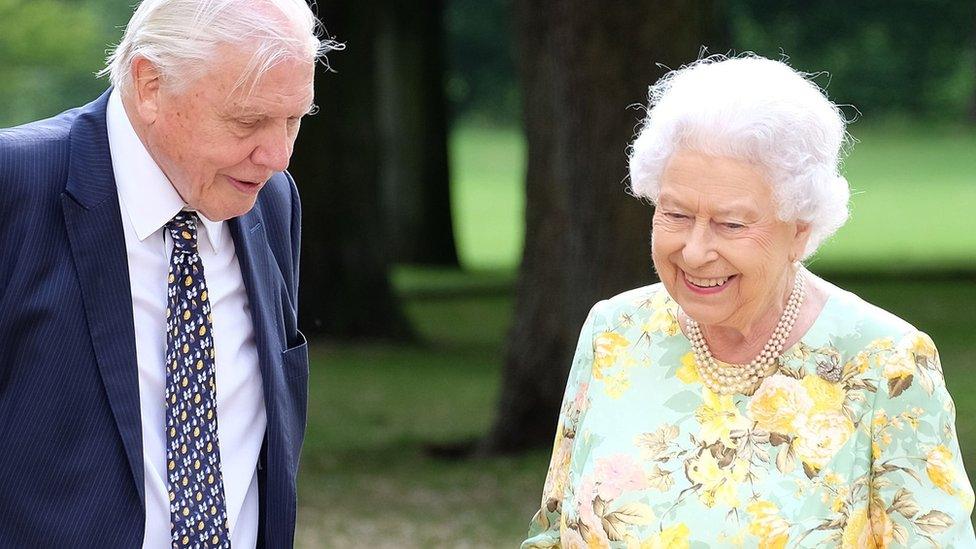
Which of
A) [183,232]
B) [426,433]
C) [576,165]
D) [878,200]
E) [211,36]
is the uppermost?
[211,36]

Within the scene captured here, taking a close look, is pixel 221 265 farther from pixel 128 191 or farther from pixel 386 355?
pixel 386 355

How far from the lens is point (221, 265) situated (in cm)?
310

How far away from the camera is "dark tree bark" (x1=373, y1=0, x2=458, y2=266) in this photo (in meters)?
19.6

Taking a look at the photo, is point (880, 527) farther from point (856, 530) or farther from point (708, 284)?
point (708, 284)

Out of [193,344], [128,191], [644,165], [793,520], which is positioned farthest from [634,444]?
[128,191]

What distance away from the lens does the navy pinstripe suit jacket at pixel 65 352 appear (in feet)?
9.05

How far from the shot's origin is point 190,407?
2891mm

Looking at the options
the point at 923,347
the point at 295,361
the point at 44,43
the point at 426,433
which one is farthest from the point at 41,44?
the point at 923,347

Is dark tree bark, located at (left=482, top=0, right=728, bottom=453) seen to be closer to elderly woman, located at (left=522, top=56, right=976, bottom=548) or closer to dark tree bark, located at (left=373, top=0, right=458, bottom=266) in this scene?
elderly woman, located at (left=522, top=56, right=976, bottom=548)

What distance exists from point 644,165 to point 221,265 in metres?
0.90

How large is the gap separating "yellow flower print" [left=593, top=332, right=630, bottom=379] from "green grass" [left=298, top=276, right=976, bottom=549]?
161 inches

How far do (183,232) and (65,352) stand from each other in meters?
0.34

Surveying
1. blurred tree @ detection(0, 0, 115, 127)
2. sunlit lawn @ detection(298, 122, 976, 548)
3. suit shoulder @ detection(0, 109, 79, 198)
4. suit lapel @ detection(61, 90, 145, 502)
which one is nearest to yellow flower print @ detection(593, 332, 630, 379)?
suit lapel @ detection(61, 90, 145, 502)

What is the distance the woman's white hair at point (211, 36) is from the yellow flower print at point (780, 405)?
44.4 inches
